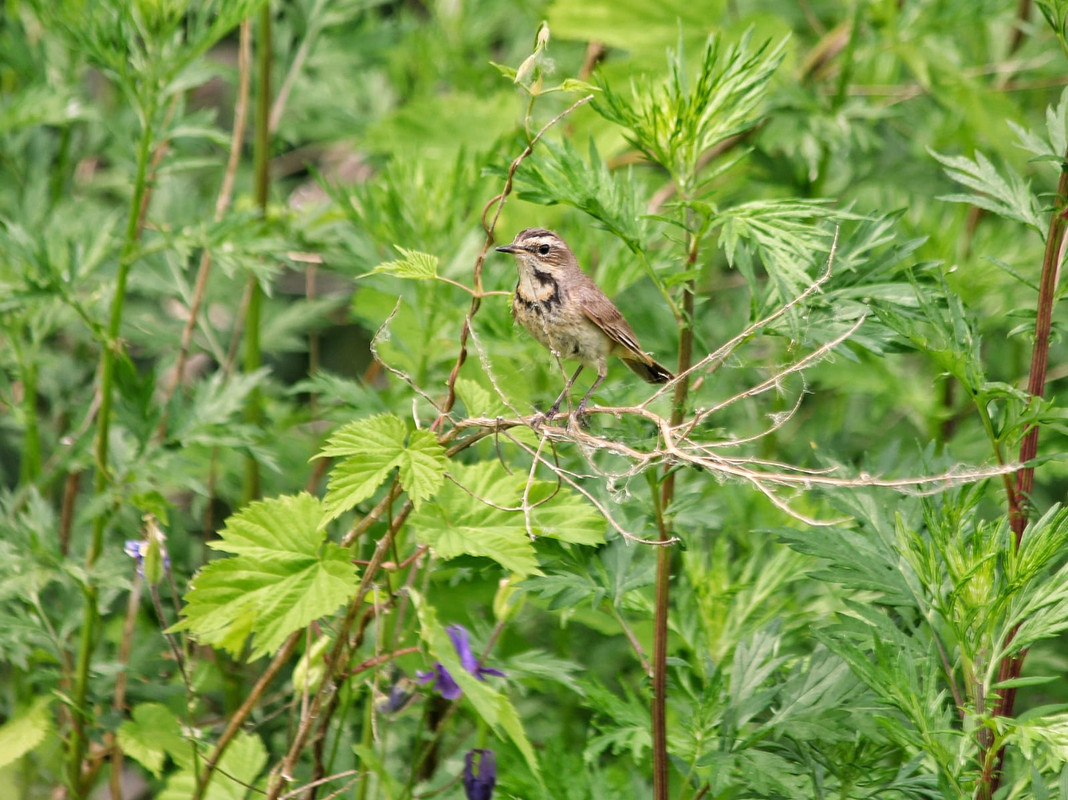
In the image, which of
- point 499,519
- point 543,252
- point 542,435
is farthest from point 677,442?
point 543,252

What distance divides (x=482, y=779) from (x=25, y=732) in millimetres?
1003

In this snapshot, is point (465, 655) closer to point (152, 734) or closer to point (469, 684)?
point (469, 684)

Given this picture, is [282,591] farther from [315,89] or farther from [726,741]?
[315,89]

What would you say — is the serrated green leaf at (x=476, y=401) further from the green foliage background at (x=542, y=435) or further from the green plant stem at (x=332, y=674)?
the green plant stem at (x=332, y=674)

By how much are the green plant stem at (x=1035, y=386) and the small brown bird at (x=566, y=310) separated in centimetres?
74

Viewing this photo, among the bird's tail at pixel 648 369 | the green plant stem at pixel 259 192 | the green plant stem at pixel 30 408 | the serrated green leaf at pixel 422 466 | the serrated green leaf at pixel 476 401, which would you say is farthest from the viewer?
the green plant stem at pixel 259 192

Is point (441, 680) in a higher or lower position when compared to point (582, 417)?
lower

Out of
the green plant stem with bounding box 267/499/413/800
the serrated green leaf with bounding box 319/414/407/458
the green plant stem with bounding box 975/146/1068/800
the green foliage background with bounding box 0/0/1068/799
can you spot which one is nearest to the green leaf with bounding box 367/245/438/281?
the green foliage background with bounding box 0/0/1068/799

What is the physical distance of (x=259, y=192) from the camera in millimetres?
2980

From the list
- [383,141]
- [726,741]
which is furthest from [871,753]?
[383,141]

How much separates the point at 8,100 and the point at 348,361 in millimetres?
1746

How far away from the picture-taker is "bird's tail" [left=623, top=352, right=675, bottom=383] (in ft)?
7.68

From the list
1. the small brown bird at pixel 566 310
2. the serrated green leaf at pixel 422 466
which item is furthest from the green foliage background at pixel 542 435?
the small brown bird at pixel 566 310

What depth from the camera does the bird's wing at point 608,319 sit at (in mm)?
2320
